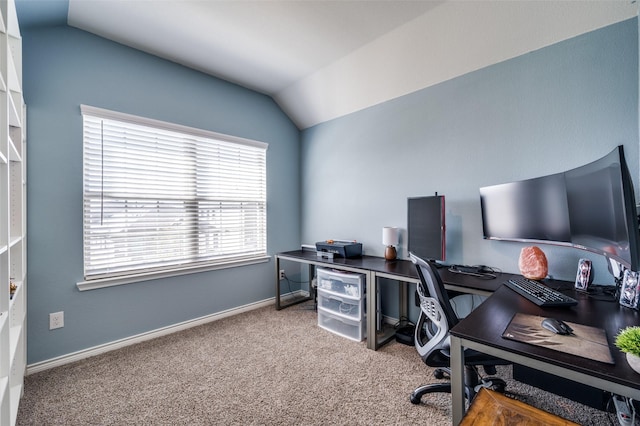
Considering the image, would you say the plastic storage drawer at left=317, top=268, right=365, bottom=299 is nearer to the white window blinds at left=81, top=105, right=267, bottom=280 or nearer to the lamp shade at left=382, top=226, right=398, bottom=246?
the lamp shade at left=382, top=226, right=398, bottom=246

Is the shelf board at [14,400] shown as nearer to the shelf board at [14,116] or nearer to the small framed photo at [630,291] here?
the shelf board at [14,116]

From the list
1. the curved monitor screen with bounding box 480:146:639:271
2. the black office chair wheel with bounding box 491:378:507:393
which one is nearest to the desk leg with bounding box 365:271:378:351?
the black office chair wheel with bounding box 491:378:507:393

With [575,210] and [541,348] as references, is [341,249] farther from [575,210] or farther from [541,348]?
[541,348]

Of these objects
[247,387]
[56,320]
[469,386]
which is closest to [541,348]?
[469,386]

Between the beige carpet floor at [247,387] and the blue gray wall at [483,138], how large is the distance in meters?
1.03

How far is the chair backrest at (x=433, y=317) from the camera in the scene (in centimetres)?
136

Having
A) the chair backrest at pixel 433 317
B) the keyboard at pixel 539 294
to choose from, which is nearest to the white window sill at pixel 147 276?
the chair backrest at pixel 433 317

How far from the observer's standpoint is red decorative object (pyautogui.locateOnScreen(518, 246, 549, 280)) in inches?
69.6

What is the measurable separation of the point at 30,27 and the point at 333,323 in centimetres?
342

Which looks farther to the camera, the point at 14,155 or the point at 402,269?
the point at 402,269

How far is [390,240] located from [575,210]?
4.54 feet

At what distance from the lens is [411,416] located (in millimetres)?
1546

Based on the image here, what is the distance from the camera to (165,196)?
2646 mm

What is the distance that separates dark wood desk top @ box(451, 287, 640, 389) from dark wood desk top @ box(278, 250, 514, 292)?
0.19 meters
